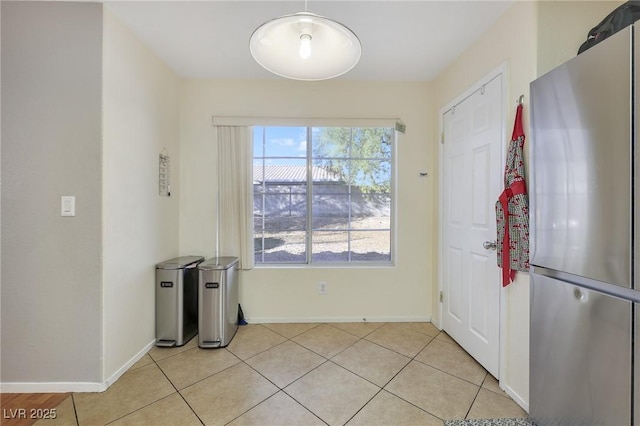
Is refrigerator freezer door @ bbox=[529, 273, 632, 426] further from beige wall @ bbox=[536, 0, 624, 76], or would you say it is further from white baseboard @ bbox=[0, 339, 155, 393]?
white baseboard @ bbox=[0, 339, 155, 393]

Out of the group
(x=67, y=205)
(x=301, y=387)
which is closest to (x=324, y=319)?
(x=301, y=387)

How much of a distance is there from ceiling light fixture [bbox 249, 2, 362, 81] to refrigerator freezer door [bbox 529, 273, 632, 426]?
1480 millimetres

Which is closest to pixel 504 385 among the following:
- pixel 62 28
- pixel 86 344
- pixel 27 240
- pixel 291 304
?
pixel 291 304

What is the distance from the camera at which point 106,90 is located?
172cm

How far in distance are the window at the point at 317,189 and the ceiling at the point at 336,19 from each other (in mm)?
729

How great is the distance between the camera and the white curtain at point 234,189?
264 cm

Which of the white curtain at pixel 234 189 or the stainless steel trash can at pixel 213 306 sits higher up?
the white curtain at pixel 234 189

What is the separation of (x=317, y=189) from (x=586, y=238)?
2.11 metres

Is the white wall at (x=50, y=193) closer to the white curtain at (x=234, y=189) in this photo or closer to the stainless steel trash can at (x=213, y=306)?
the stainless steel trash can at (x=213, y=306)

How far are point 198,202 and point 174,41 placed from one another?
1.43 m

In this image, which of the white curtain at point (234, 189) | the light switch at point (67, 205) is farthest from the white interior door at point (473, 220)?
the light switch at point (67, 205)

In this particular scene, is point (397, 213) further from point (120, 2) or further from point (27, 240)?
point (27, 240)

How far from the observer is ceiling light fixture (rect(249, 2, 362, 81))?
1.03 meters

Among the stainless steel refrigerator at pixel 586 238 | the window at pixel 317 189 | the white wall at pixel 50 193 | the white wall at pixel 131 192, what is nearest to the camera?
the stainless steel refrigerator at pixel 586 238
